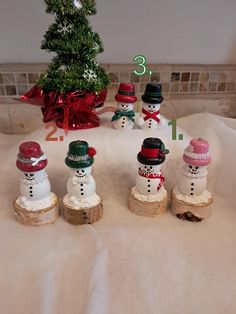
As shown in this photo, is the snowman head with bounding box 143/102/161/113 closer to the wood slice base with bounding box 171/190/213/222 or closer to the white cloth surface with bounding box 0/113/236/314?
the white cloth surface with bounding box 0/113/236/314

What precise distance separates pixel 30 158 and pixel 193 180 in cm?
28

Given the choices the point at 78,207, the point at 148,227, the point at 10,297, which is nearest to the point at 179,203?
the point at 148,227

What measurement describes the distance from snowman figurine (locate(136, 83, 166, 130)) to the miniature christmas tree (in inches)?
3.5

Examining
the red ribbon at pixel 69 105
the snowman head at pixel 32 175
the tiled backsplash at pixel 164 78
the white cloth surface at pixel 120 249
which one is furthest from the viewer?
the tiled backsplash at pixel 164 78

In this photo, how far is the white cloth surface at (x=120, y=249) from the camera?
0.43 m

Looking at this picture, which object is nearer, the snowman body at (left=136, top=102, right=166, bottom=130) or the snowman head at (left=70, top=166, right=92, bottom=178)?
the snowman head at (left=70, top=166, right=92, bottom=178)

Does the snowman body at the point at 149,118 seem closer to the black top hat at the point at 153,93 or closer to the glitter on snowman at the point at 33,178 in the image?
the black top hat at the point at 153,93

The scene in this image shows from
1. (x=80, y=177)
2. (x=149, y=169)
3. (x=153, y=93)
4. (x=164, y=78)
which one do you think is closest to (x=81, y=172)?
(x=80, y=177)

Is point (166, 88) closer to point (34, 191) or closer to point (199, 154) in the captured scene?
point (199, 154)

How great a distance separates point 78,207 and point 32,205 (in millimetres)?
77

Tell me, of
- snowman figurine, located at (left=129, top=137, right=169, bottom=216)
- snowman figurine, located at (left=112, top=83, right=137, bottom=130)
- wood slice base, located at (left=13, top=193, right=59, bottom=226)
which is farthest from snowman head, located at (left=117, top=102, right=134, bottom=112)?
wood slice base, located at (left=13, top=193, right=59, bottom=226)

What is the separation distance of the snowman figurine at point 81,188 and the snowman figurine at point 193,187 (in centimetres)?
15

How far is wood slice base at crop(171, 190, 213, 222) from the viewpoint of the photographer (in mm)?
575

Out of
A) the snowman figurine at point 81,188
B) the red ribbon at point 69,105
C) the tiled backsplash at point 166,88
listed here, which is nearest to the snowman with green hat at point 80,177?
the snowman figurine at point 81,188
